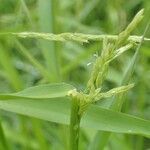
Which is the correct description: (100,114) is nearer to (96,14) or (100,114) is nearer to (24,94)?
(24,94)

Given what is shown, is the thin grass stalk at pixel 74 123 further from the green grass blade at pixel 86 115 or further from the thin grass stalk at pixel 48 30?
the thin grass stalk at pixel 48 30

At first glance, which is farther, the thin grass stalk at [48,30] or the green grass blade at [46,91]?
the thin grass stalk at [48,30]

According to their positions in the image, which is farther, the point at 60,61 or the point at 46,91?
the point at 60,61

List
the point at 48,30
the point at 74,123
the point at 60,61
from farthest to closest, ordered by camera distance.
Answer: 1. the point at 60,61
2. the point at 48,30
3. the point at 74,123

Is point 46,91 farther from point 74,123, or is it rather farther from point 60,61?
point 60,61

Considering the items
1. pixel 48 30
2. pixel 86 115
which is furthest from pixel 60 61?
pixel 86 115

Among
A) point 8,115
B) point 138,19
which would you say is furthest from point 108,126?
point 8,115

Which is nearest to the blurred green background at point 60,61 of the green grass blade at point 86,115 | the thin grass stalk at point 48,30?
the thin grass stalk at point 48,30
